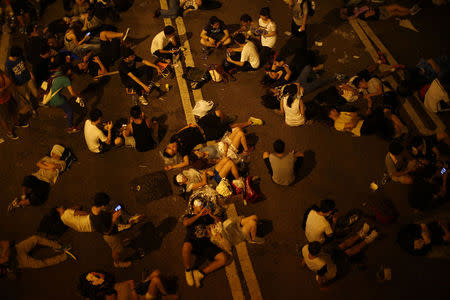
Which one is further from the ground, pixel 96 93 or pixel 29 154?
pixel 96 93

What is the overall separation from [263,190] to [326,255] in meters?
2.05

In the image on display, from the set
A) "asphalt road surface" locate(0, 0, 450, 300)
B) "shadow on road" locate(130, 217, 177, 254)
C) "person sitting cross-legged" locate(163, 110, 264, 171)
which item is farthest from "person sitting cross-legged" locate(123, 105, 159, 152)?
"shadow on road" locate(130, 217, 177, 254)

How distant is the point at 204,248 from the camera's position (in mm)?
7289

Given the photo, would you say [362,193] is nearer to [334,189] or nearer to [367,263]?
[334,189]

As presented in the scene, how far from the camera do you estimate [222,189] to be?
7.70 m

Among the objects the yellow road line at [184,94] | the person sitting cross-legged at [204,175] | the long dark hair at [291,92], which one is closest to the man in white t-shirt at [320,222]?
the person sitting cross-legged at [204,175]

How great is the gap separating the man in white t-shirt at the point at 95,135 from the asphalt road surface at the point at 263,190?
31 centimetres

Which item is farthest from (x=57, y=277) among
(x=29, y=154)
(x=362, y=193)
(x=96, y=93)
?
(x=362, y=193)

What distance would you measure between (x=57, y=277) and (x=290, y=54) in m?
7.91

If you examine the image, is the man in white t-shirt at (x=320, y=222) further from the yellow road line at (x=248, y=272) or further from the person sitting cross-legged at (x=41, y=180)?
the person sitting cross-legged at (x=41, y=180)

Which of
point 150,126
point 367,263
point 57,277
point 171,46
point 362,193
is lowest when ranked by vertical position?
point 57,277

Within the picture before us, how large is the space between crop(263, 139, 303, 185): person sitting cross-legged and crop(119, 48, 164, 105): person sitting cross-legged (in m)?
3.71

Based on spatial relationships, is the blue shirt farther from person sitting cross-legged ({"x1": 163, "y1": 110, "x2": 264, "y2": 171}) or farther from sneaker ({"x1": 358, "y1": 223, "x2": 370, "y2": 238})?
sneaker ({"x1": 358, "y1": 223, "x2": 370, "y2": 238})

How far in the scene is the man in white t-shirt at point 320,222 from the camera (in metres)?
6.52
